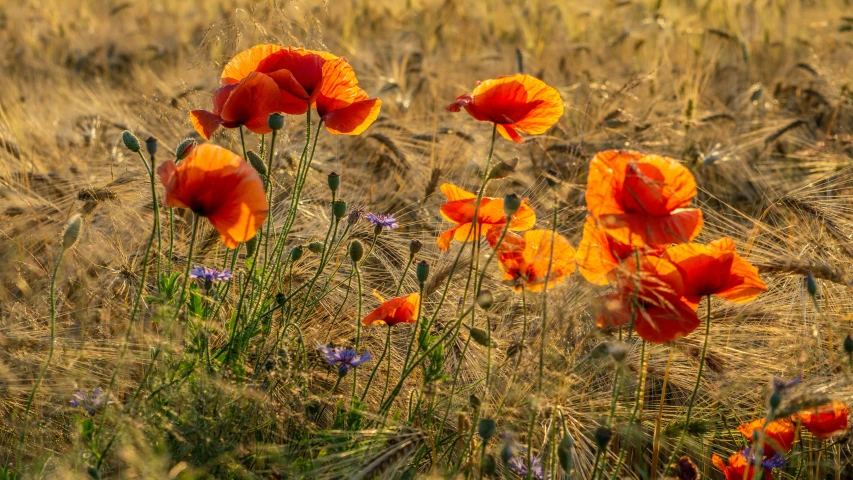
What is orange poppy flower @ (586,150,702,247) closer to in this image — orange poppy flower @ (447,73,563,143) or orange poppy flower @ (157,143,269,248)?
orange poppy flower @ (447,73,563,143)

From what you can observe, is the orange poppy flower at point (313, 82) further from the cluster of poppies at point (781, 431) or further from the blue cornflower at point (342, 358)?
the cluster of poppies at point (781, 431)

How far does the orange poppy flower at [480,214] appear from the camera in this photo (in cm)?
172

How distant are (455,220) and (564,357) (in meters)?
0.35

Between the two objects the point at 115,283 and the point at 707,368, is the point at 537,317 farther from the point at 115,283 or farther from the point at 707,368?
the point at 115,283

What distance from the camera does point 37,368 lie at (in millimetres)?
1832

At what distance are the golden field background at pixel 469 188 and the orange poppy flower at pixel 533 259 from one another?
50 mm

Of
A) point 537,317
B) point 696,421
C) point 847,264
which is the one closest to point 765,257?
point 847,264

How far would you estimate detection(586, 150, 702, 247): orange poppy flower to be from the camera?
4.59 feet

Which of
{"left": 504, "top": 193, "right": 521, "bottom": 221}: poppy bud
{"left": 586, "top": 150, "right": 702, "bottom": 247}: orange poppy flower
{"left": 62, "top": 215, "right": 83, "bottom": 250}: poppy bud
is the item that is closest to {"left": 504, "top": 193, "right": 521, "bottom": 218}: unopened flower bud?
{"left": 504, "top": 193, "right": 521, "bottom": 221}: poppy bud

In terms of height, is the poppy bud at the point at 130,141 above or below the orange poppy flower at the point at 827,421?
above

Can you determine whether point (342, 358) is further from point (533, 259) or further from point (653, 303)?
point (653, 303)

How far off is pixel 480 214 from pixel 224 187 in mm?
535

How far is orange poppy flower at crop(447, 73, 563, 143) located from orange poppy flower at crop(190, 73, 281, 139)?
0.35 meters

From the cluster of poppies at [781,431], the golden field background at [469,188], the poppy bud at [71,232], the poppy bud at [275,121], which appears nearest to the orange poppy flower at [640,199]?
the golden field background at [469,188]
